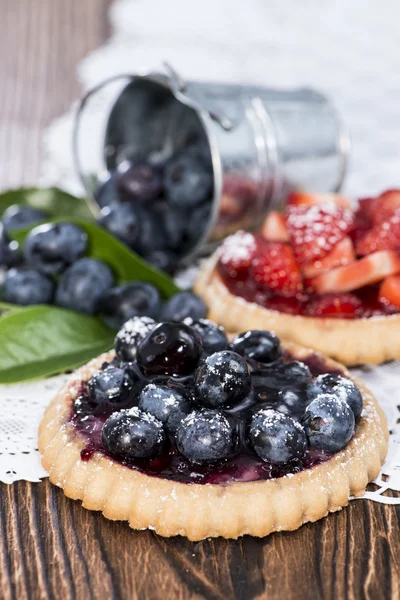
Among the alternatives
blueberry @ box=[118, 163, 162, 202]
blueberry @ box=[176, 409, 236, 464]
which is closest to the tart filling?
blueberry @ box=[176, 409, 236, 464]

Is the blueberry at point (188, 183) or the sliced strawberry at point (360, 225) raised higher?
the sliced strawberry at point (360, 225)

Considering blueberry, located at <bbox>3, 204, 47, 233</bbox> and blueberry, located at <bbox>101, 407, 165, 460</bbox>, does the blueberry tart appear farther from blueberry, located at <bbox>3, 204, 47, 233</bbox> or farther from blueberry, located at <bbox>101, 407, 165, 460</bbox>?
blueberry, located at <bbox>3, 204, 47, 233</bbox>

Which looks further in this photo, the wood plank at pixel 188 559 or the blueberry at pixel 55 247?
the blueberry at pixel 55 247

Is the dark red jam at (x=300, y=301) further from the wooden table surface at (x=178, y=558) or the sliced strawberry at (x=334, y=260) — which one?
the wooden table surface at (x=178, y=558)

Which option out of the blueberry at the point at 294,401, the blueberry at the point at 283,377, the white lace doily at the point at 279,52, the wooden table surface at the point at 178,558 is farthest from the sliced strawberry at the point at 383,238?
the white lace doily at the point at 279,52

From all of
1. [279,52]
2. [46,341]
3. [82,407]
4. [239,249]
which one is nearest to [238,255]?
[239,249]
